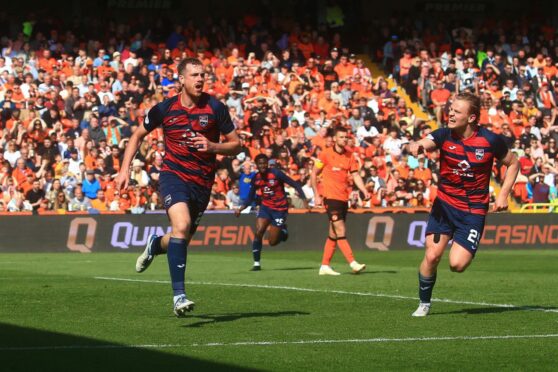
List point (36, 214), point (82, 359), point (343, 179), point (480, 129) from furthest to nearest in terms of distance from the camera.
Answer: point (36, 214), point (343, 179), point (480, 129), point (82, 359)

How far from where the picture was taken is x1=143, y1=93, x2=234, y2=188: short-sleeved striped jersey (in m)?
11.6

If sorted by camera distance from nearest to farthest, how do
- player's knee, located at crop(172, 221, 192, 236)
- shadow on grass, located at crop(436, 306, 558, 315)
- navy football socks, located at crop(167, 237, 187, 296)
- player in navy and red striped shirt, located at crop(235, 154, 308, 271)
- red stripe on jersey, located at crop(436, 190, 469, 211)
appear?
navy football socks, located at crop(167, 237, 187, 296), player's knee, located at crop(172, 221, 192, 236), red stripe on jersey, located at crop(436, 190, 469, 211), shadow on grass, located at crop(436, 306, 558, 315), player in navy and red striped shirt, located at crop(235, 154, 308, 271)

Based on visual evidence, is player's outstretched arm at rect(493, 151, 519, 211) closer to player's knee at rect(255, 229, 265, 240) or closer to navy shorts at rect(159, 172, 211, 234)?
navy shorts at rect(159, 172, 211, 234)

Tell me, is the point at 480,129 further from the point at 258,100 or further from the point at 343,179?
the point at 258,100

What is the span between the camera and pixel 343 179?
66.5ft

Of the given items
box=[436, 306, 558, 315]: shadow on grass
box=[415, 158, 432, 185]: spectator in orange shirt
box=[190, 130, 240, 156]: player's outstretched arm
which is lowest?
box=[436, 306, 558, 315]: shadow on grass

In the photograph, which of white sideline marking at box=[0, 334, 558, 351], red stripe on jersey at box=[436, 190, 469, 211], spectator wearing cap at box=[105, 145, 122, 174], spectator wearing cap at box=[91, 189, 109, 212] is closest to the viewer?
white sideline marking at box=[0, 334, 558, 351]

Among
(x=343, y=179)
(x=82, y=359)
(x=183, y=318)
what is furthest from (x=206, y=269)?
(x=82, y=359)

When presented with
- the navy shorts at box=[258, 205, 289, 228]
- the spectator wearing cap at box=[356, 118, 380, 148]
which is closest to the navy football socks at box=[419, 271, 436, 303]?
the navy shorts at box=[258, 205, 289, 228]

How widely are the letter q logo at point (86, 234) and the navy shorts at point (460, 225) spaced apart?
1712 cm

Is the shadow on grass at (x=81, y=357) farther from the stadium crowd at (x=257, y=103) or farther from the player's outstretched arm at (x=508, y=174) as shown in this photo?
the stadium crowd at (x=257, y=103)

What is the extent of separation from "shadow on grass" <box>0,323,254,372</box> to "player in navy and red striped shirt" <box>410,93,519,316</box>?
3.74 m

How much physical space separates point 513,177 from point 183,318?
3609 millimetres

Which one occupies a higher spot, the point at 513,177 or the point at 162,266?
→ the point at 513,177
